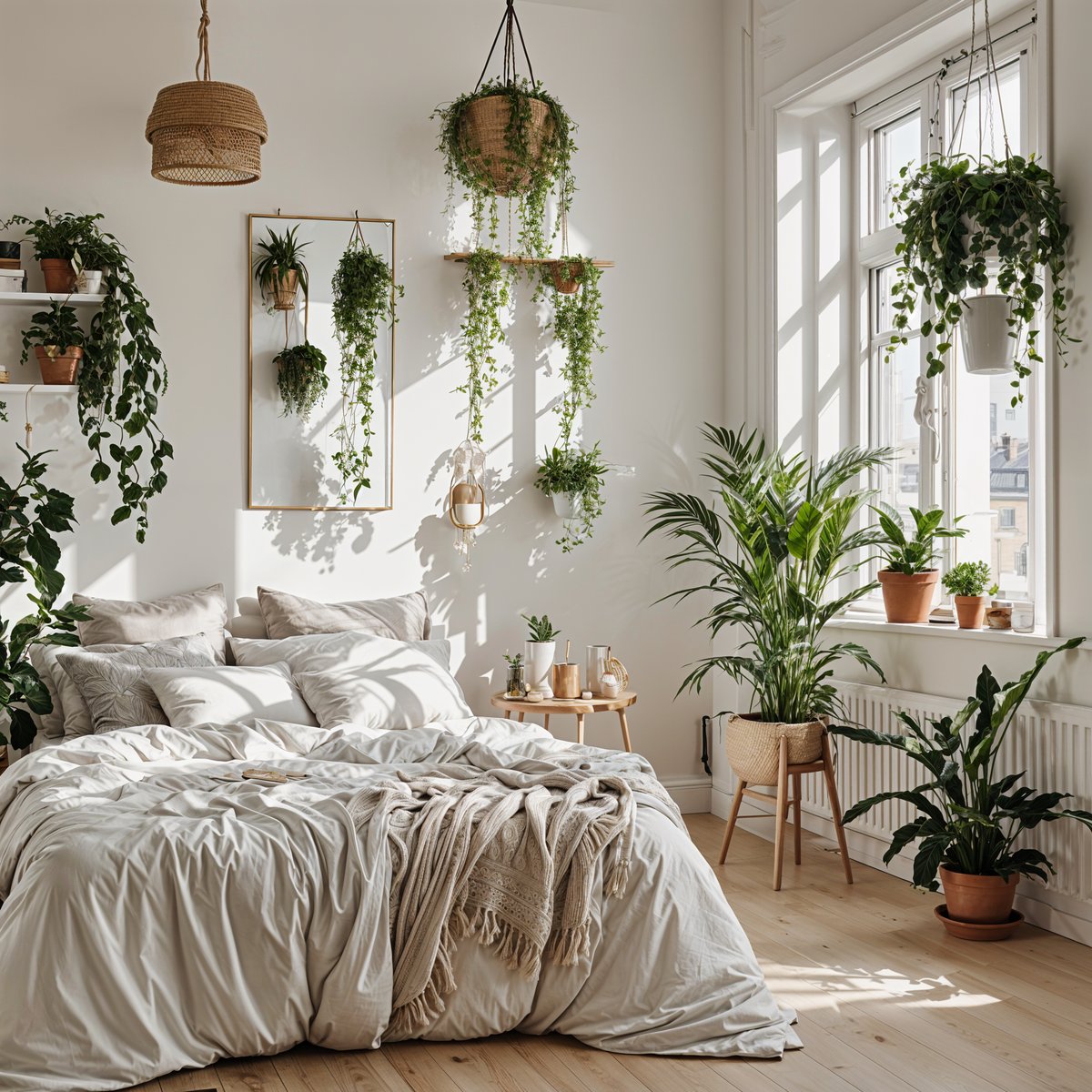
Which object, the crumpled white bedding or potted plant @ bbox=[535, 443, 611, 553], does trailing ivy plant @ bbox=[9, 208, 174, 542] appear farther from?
the crumpled white bedding

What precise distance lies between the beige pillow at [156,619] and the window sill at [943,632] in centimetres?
244

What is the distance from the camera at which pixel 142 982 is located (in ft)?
8.54

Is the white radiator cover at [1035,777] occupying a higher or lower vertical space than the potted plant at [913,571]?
lower

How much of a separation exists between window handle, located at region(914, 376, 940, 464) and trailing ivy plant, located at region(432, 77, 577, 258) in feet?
5.54

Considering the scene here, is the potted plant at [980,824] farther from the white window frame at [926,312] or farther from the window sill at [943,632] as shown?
the white window frame at [926,312]

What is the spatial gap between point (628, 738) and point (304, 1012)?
2476 millimetres

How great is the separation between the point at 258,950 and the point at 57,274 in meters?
2.91

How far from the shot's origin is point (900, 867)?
435 centimetres

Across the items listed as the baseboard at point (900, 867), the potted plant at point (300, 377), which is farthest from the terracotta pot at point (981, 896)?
the potted plant at point (300, 377)

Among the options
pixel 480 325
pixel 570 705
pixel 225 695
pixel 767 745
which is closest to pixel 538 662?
pixel 570 705

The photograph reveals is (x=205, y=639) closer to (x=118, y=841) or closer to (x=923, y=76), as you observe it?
(x=118, y=841)

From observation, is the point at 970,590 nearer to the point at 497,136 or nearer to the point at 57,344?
the point at 497,136

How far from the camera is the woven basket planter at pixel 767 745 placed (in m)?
4.31

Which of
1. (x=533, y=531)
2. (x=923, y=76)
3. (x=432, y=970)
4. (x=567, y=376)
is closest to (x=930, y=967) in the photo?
(x=432, y=970)
